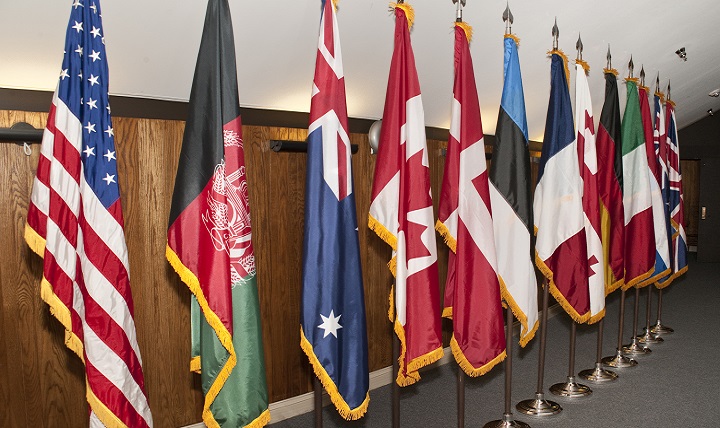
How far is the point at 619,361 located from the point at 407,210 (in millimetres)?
2868

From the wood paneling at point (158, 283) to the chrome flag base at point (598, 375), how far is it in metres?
1.45

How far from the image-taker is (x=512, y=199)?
2.84 metres

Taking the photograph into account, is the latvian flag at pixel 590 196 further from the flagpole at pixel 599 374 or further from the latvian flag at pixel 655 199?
the latvian flag at pixel 655 199

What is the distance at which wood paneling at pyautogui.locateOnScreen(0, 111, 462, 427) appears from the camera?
7.89ft

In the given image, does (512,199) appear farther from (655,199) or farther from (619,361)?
(619,361)

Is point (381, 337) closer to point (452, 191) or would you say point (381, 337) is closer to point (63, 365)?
point (452, 191)

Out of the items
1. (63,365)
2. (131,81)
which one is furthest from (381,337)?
(131,81)

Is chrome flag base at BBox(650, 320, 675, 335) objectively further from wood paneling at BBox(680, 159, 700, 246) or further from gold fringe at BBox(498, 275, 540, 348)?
wood paneling at BBox(680, 159, 700, 246)

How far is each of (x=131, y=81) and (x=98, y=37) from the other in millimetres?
613

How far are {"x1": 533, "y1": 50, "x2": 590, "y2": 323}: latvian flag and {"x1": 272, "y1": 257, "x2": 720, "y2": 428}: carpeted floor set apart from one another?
2.68 feet

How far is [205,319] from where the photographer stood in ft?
6.66

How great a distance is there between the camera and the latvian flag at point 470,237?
2641mm

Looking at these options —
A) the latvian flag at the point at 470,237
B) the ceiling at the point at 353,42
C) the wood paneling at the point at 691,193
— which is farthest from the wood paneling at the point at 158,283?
the wood paneling at the point at 691,193

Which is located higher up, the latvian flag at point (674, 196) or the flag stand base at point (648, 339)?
the latvian flag at point (674, 196)
